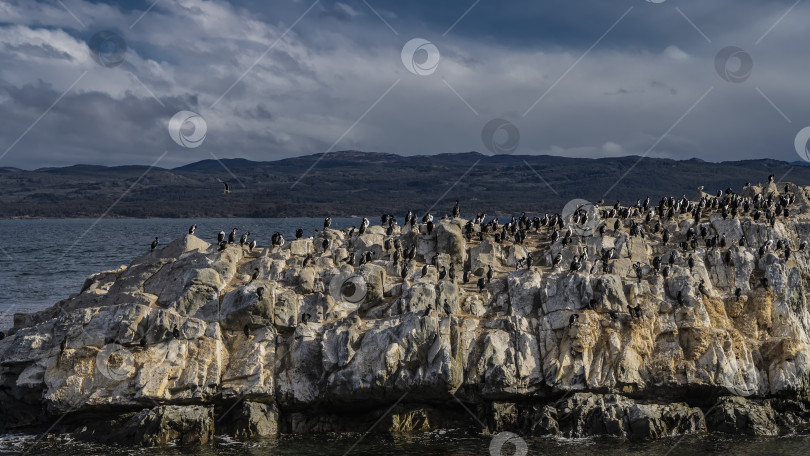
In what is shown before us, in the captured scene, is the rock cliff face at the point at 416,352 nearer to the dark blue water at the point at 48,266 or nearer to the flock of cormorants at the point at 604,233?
the flock of cormorants at the point at 604,233

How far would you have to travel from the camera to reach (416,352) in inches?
1222

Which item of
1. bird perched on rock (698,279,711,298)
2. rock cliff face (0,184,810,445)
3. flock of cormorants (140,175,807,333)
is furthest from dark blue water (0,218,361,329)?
bird perched on rock (698,279,711,298)

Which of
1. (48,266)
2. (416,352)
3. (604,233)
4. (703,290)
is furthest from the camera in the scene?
(48,266)

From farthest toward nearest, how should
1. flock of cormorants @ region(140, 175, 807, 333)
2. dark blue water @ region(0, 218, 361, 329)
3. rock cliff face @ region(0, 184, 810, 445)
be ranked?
dark blue water @ region(0, 218, 361, 329) < flock of cormorants @ region(140, 175, 807, 333) < rock cliff face @ region(0, 184, 810, 445)

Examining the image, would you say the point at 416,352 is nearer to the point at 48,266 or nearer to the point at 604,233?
the point at 604,233

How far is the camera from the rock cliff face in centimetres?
3031

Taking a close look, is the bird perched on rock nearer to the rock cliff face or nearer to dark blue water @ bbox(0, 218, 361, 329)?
the rock cliff face

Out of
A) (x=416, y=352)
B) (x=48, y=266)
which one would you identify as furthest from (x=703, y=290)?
(x=48, y=266)

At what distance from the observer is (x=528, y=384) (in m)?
31.2

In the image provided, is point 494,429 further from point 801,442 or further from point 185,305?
point 185,305

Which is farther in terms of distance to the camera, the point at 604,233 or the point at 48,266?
the point at 48,266

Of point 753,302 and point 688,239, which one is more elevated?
point 688,239

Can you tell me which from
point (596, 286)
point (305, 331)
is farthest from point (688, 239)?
point (305, 331)

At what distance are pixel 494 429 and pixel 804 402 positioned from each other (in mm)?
14170
